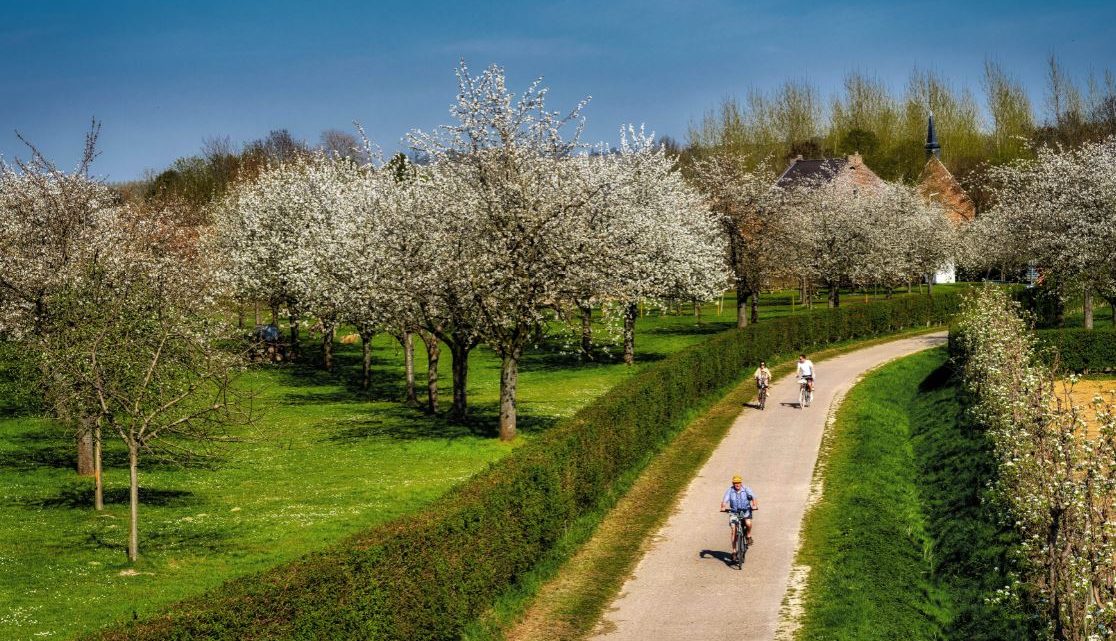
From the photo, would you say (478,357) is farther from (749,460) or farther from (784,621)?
(784,621)

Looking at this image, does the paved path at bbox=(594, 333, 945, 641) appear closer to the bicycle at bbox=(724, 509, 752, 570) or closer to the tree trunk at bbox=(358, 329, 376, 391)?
the bicycle at bbox=(724, 509, 752, 570)

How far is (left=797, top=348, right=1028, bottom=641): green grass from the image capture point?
1892 cm

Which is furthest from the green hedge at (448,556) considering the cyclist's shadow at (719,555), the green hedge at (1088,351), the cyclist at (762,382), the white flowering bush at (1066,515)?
the green hedge at (1088,351)

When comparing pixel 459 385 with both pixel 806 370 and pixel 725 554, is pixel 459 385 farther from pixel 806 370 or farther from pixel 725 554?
pixel 725 554

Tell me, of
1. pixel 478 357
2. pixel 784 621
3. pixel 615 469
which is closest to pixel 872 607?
pixel 784 621

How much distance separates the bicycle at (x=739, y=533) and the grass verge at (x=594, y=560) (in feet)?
7.50

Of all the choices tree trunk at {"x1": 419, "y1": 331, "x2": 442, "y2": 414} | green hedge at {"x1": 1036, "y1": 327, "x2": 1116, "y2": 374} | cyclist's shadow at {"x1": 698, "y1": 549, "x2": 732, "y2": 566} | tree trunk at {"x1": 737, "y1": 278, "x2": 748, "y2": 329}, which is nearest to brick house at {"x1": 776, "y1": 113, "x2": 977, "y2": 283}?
tree trunk at {"x1": 737, "y1": 278, "x2": 748, "y2": 329}

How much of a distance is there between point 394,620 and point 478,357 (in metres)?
44.0

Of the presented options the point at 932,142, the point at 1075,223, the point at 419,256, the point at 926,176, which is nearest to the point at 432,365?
the point at 419,256

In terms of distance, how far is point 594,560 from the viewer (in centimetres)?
2347

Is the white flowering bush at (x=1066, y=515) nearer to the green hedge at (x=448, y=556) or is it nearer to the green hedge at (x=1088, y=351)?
the green hedge at (x=448, y=556)

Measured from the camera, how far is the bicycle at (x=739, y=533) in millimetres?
22141

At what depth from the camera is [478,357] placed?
6003 cm

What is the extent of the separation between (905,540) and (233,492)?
17606mm
